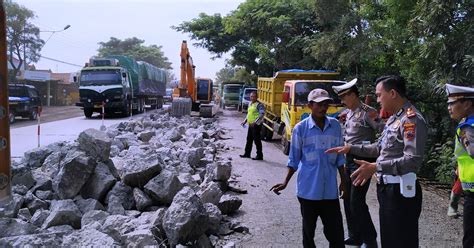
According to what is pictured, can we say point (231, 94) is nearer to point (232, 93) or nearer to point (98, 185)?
point (232, 93)

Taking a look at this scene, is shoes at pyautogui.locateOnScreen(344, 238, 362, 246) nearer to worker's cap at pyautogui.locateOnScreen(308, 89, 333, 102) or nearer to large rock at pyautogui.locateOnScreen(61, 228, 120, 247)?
worker's cap at pyautogui.locateOnScreen(308, 89, 333, 102)

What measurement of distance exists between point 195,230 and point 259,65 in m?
26.9

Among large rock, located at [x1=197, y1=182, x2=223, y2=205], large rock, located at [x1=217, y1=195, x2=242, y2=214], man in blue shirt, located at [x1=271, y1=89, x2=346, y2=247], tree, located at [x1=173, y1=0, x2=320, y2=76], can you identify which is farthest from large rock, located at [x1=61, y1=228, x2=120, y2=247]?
tree, located at [x1=173, y1=0, x2=320, y2=76]

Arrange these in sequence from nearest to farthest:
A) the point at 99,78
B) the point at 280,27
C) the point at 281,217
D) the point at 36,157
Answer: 1. the point at 281,217
2. the point at 36,157
3. the point at 280,27
4. the point at 99,78

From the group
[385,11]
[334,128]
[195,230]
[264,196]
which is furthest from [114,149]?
[385,11]

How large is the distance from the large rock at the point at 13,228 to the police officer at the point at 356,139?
10.7 ft

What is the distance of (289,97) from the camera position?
11086 mm

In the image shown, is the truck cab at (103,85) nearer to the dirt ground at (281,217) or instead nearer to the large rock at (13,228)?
the dirt ground at (281,217)

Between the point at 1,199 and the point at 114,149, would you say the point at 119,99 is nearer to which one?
the point at 114,149

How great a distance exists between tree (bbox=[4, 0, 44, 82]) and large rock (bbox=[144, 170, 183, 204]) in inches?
1238

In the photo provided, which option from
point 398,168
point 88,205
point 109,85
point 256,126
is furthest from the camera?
point 109,85

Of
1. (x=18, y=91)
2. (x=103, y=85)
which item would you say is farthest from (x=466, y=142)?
(x=18, y=91)

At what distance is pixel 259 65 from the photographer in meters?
30.8

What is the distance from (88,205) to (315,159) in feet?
10.6
